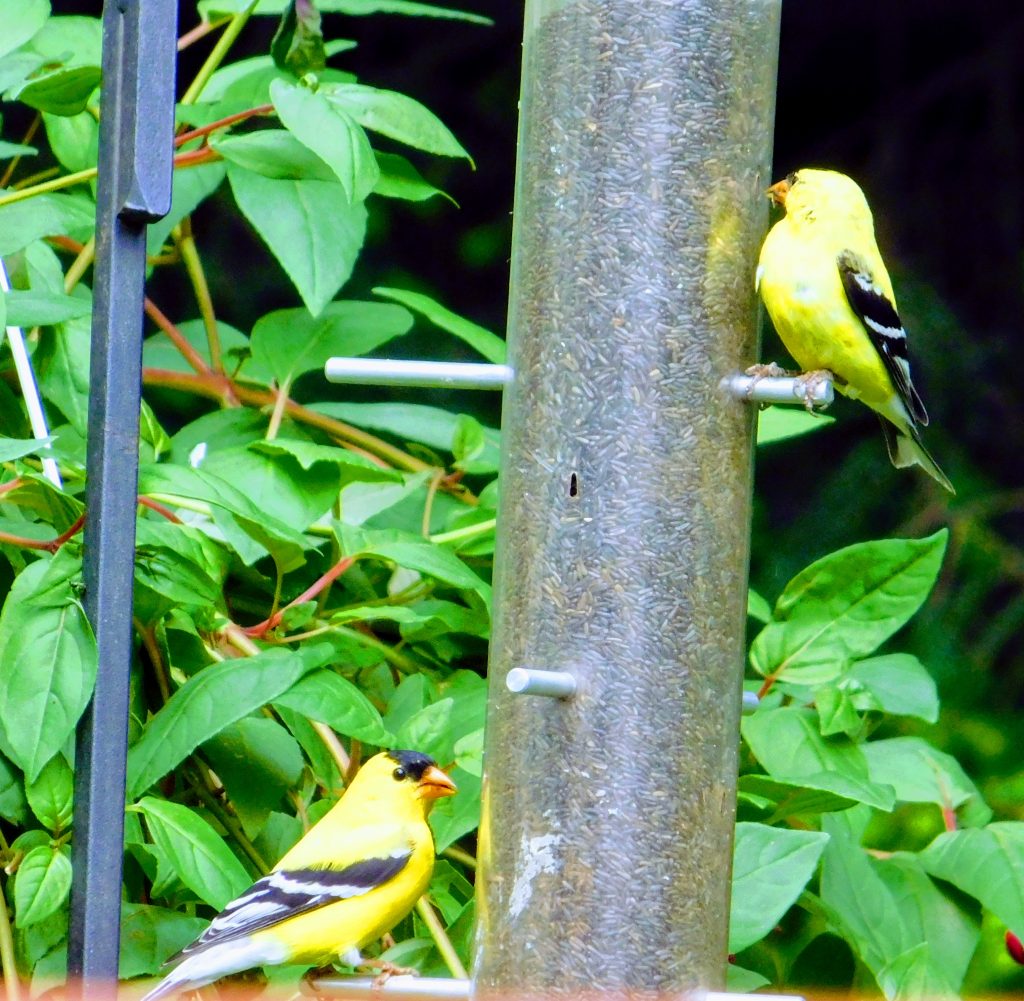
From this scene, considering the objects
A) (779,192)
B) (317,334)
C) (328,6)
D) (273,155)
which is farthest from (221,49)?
(779,192)

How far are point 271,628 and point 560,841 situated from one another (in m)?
0.41

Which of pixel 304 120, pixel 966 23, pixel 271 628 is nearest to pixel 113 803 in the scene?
pixel 271 628

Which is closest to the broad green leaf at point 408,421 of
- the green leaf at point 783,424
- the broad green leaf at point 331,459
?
the broad green leaf at point 331,459

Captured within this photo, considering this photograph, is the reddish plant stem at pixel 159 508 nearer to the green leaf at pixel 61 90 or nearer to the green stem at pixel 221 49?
the green leaf at pixel 61 90

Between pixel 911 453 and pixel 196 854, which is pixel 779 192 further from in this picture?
pixel 196 854

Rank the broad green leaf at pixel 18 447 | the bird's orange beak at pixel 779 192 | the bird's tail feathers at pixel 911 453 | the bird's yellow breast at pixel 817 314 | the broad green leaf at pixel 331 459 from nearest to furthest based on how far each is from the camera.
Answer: the broad green leaf at pixel 18 447
the broad green leaf at pixel 331 459
the bird's yellow breast at pixel 817 314
the bird's orange beak at pixel 779 192
the bird's tail feathers at pixel 911 453

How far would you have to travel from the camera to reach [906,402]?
94.8 inches

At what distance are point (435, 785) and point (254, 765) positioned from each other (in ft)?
1.20

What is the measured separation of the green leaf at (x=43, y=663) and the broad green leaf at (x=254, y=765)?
0.77ft

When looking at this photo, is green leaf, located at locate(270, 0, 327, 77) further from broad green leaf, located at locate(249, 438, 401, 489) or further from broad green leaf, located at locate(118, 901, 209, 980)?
broad green leaf, located at locate(118, 901, 209, 980)

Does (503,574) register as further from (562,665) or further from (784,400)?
(784,400)

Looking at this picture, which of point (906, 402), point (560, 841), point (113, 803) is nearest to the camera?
point (113, 803)

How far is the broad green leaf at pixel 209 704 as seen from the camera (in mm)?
1672

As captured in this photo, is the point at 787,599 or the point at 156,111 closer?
the point at 156,111
